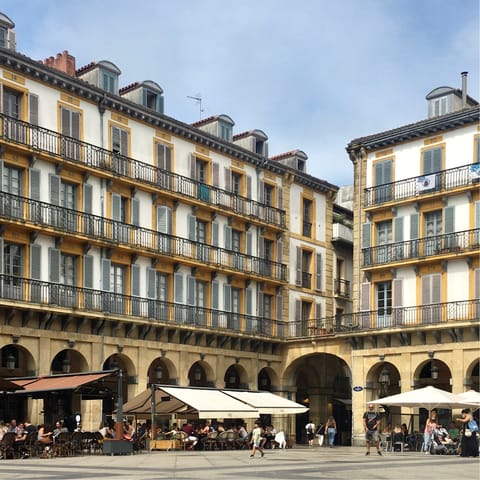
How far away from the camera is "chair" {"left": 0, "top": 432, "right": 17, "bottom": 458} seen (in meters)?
27.3

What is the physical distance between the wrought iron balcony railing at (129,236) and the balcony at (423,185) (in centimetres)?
611

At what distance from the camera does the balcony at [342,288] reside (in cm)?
5369

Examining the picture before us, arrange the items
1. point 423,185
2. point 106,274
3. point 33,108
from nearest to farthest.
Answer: point 33,108
point 106,274
point 423,185

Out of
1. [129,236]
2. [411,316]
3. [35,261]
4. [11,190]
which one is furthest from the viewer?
[411,316]

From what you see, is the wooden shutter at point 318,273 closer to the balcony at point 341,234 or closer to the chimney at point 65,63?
the balcony at point 341,234

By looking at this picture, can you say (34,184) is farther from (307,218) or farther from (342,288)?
(342,288)

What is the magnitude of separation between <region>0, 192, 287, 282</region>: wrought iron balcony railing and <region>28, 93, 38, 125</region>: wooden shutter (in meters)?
3.12

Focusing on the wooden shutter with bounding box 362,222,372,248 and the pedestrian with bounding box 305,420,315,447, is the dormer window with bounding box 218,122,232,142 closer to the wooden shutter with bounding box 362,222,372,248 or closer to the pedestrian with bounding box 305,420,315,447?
the wooden shutter with bounding box 362,222,372,248

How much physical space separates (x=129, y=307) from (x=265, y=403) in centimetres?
733

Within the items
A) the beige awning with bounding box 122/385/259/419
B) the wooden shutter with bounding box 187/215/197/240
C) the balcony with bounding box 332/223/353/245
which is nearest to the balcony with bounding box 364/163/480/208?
the balcony with bounding box 332/223/353/245

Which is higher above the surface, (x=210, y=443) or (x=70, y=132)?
(x=70, y=132)

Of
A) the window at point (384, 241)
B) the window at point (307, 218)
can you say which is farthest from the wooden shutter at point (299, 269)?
the window at point (384, 241)

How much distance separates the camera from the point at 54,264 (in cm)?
3778

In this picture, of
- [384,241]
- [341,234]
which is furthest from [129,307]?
[341,234]
